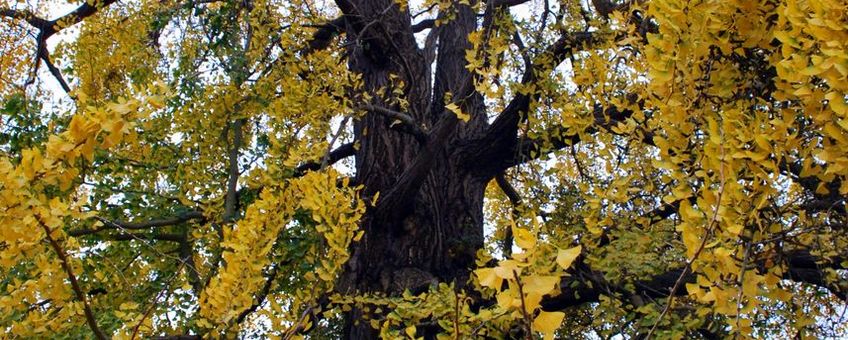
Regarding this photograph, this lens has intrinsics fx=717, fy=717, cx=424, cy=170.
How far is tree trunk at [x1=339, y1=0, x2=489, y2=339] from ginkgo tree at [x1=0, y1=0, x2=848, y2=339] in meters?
0.02

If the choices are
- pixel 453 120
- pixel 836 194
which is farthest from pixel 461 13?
pixel 836 194

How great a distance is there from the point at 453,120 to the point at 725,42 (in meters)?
2.32

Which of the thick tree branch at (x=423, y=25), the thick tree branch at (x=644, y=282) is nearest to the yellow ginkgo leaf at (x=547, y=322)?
the thick tree branch at (x=644, y=282)

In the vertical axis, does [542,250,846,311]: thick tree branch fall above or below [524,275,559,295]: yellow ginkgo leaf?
above

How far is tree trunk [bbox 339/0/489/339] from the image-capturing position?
439 centimetres

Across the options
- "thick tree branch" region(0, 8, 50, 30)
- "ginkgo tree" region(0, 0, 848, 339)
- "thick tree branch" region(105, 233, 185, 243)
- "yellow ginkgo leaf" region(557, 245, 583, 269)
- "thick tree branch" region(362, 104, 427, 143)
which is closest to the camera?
"yellow ginkgo leaf" region(557, 245, 583, 269)

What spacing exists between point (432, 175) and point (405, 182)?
728 millimetres

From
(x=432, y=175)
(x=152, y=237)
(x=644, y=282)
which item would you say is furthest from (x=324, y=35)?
(x=644, y=282)

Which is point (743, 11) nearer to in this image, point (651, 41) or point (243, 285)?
point (651, 41)

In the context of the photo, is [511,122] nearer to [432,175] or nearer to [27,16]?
[432,175]

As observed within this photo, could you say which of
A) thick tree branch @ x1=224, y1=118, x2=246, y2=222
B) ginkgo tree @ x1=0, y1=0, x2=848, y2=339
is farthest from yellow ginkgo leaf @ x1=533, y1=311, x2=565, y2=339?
thick tree branch @ x1=224, y1=118, x2=246, y2=222

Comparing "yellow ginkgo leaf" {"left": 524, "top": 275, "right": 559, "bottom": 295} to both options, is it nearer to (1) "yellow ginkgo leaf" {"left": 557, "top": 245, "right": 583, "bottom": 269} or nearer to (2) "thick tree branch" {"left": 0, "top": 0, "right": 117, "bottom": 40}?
(1) "yellow ginkgo leaf" {"left": 557, "top": 245, "right": 583, "bottom": 269}

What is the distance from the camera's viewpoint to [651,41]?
1896 millimetres

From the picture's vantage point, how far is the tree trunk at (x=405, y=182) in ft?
14.4
